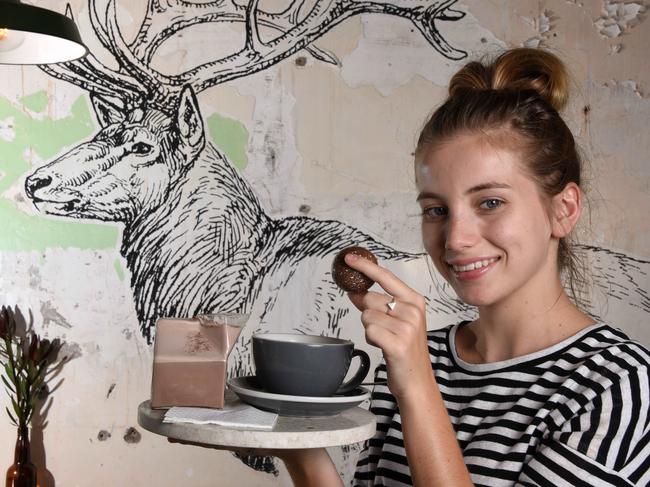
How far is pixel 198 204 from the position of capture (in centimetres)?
173

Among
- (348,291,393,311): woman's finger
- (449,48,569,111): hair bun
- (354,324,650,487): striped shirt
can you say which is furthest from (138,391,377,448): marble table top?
(449,48,569,111): hair bun

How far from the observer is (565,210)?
0.94 metres

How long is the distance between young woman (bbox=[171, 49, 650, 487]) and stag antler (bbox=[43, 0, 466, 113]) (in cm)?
78

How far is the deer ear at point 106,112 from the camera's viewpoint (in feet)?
5.61

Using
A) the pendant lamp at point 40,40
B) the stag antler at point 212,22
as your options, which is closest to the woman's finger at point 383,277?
the pendant lamp at point 40,40

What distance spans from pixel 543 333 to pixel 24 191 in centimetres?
127

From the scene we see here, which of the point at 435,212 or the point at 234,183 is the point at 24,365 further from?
the point at 435,212

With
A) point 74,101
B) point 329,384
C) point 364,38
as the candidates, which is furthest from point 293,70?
point 329,384

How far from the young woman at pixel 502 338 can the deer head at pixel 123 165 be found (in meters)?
0.87

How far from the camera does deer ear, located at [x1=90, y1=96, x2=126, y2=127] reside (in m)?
1.71

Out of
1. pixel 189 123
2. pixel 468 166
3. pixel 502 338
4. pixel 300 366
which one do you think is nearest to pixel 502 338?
pixel 502 338

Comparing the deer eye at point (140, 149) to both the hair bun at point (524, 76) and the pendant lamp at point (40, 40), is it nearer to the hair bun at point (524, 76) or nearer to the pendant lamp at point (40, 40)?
the pendant lamp at point (40, 40)

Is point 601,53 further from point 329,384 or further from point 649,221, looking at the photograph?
point 329,384

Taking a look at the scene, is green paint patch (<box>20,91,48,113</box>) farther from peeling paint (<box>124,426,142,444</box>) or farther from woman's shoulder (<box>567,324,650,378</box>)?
woman's shoulder (<box>567,324,650,378</box>)
